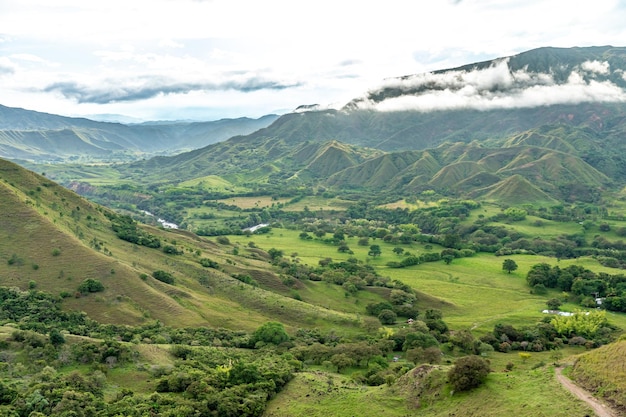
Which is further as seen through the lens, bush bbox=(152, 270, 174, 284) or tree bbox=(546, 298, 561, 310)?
tree bbox=(546, 298, 561, 310)

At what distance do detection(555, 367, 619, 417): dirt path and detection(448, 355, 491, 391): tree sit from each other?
9.24 m

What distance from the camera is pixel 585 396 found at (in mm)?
54938

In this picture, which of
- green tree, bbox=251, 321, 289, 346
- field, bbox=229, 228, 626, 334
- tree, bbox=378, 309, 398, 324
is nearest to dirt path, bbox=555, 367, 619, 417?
green tree, bbox=251, 321, 289, 346

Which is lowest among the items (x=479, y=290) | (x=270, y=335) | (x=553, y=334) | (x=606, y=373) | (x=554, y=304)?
(x=479, y=290)

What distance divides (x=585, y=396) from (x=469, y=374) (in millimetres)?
13205

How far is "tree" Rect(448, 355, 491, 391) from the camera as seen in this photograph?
202ft

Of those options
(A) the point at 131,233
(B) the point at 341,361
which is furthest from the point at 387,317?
(A) the point at 131,233

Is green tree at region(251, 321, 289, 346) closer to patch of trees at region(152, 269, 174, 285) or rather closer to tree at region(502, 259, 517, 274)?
patch of trees at region(152, 269, 174, 285)

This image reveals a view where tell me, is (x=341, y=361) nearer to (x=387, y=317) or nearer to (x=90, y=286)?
(x=387, y=317)

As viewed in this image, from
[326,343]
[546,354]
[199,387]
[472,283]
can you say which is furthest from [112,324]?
[472,283]

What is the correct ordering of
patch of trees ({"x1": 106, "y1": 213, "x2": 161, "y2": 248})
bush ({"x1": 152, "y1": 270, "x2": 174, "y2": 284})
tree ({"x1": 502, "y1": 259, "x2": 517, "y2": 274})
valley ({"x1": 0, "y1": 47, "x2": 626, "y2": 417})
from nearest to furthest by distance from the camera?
valley ({"x1": 0, "y1": 47, "x2": 626, "y2": 417})
bush ({"x1": 152, "y1": 270, "x2": 174, "y2": 284})
patch of trees ({"x1": 106, "y1": 213, "x2": 161, "y2": 248})
tree ({"x1": 502, "y1": 259, "x2": 517, "y2": 274})

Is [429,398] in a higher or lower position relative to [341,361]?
higher

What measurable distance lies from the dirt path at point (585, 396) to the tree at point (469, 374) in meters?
9.24

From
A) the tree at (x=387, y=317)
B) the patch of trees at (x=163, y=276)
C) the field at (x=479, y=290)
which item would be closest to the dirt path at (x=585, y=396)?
the field at (x=479, y=290)
